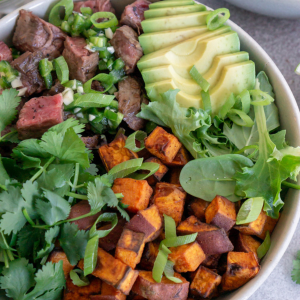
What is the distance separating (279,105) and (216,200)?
0.69 m

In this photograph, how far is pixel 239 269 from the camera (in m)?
1.34

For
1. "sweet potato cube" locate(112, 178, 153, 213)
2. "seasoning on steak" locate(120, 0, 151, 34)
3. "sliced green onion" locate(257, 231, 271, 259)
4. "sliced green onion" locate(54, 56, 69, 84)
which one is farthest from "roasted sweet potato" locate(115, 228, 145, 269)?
"seasoning on steak" locate(120, 0, 151, 34)

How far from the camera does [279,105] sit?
1.70m

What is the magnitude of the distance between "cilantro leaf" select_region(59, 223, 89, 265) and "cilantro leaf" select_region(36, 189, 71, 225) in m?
0.06

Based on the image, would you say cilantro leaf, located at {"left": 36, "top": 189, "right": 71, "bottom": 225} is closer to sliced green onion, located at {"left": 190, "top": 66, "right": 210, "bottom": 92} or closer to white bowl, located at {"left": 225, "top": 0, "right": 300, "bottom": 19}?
sliced green onion, located at {"left": 190, "top": 66, "right": 210, "bottom": 92}

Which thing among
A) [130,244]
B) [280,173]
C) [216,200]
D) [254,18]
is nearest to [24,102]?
[130,244]

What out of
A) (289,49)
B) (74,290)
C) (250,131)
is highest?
(289,49)

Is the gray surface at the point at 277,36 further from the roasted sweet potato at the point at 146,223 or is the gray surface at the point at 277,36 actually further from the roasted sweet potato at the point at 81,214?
the roasted sweet potato at the point at 81,214

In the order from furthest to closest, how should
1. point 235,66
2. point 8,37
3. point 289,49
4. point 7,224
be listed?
point 289,49
point 8,37
point 235,66
point 7,224

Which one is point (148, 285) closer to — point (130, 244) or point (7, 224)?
point (130, 244)

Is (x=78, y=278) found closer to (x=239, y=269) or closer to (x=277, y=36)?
(x=239, y=269)

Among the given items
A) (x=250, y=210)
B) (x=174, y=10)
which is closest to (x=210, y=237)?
(x=250, y=210)

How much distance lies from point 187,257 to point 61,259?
53 cm

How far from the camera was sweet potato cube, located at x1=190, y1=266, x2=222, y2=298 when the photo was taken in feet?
4.32
